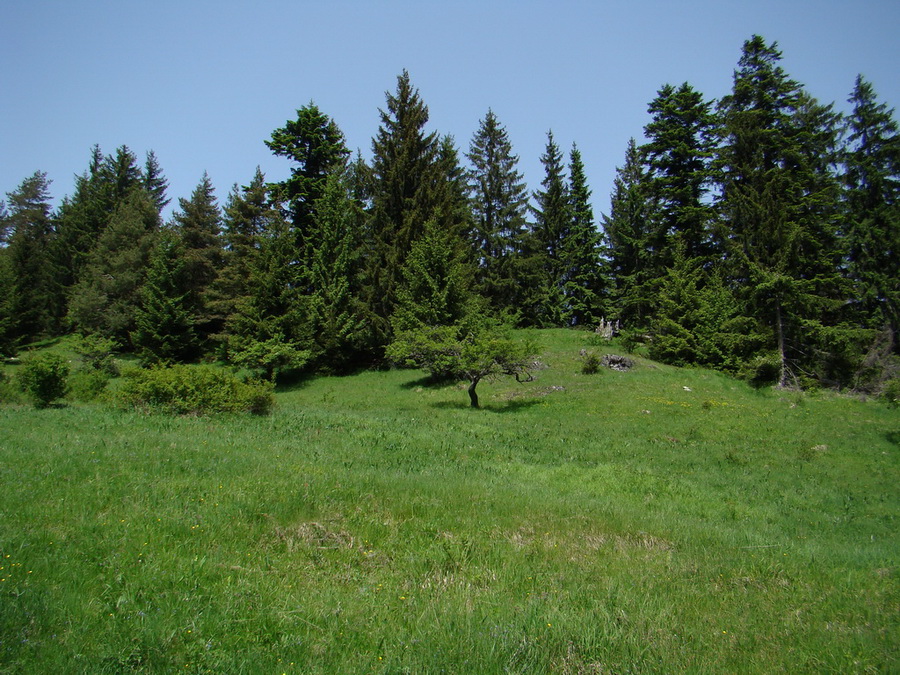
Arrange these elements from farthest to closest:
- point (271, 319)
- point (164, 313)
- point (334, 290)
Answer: point (164, 313) < point (334, 290) < point (271, 319)

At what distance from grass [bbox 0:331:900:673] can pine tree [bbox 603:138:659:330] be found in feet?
99.0

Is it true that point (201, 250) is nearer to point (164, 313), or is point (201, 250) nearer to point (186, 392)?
point (164, 313)

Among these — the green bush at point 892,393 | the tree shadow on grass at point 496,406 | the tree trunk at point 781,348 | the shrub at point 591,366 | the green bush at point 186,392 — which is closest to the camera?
the green bush at point 186,392

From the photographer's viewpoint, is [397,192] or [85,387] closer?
[85,387]

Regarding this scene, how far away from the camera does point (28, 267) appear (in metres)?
56.7

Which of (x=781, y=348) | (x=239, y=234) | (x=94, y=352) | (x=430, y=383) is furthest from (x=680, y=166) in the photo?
(x=94, y=352)

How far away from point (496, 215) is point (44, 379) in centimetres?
3828

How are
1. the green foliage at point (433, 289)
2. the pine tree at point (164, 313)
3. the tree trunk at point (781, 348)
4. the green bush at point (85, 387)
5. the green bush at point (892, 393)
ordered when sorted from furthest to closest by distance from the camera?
the pine tree at point (164, 313) → the green foliage at point (433, 289) → the tree trunk at point (781, 348) → the green bush at point (892, 393) → the green bush at point (85, 387)

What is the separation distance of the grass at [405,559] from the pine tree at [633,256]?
30186 mm

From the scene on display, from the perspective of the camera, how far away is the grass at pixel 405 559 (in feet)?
12.7

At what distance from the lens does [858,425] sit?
1980cm

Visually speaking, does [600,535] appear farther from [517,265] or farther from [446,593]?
[517,265]

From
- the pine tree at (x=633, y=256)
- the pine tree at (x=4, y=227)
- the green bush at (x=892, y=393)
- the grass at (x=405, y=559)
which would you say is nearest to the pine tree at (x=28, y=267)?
the pine tree at (x=4, y=227)

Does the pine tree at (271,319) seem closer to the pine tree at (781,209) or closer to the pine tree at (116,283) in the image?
the pine tree at (116,283)
